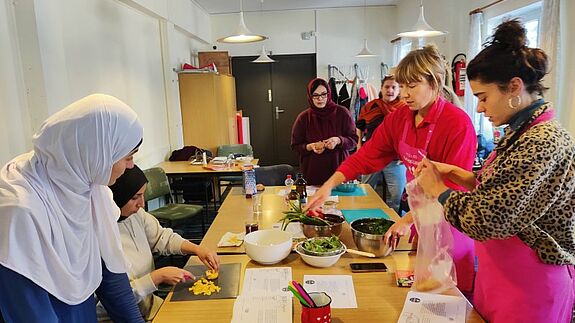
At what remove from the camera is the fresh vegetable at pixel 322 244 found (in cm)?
157

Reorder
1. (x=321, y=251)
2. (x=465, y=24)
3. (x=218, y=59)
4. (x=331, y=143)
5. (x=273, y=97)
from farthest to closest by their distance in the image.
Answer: (x=273, y=97)
(x=218, y=59)
(x=465, y=24)
(x=331, y=143)
(x=321, y=251)

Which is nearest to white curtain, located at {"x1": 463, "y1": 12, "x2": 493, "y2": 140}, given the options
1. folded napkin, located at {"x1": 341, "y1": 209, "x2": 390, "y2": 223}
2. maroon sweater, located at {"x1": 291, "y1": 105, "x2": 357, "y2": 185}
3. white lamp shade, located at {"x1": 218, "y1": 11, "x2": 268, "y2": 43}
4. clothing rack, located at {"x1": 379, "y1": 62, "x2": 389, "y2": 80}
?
maroon sweater, located at {"x1": 291, "y1": 105, "x2": 357, "y2": 185}

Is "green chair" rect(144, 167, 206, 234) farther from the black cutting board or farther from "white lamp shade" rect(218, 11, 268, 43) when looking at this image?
the black cutting board

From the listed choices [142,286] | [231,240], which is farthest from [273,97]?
[142,286]

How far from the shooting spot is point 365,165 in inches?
79.4

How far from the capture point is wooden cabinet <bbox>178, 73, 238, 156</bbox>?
5.36 meters

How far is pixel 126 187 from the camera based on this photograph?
62.3 inches

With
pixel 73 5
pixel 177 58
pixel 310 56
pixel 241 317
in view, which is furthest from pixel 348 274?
pixel 310 56

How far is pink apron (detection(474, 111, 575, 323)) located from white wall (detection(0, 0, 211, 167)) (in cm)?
250

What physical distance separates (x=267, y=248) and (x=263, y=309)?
31 centimetres

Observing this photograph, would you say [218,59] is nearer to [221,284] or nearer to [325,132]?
[325,132]

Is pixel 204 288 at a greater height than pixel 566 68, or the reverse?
pixel 566 68

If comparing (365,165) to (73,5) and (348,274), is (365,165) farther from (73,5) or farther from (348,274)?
(73,5)

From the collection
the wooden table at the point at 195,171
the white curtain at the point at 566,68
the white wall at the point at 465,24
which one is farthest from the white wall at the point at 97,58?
the white curtain at the point at 566,68
